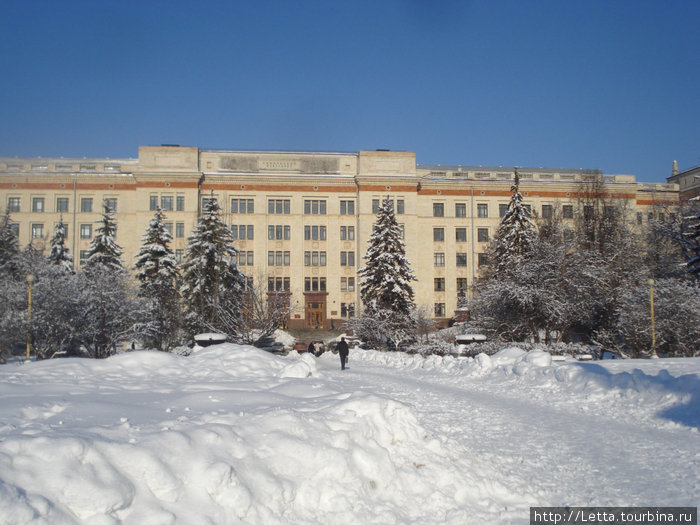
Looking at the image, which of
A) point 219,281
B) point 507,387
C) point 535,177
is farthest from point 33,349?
point 535,177

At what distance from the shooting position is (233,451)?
5988 millimetres

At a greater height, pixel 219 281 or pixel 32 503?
pixel 219 281

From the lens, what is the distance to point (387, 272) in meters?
37.2

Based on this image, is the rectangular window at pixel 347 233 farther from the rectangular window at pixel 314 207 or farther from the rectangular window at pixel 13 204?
the rectangular window at pixel 13 204

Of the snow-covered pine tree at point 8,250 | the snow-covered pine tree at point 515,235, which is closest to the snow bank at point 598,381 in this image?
the snow-covered pine tree at point 515,235

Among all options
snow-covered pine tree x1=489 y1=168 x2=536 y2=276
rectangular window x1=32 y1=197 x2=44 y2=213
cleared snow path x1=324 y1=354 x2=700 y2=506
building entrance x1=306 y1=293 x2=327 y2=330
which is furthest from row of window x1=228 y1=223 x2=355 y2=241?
cleared snow path x1=324 y1=354 x2=700 y2=506

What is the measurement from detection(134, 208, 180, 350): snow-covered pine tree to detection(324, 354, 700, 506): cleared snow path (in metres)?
25.1

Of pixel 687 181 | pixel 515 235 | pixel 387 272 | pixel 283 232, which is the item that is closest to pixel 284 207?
pixel 283 232

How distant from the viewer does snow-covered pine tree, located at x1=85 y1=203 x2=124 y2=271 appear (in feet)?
126

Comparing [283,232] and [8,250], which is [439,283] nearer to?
[283,232]

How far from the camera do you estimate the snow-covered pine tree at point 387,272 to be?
121 ft

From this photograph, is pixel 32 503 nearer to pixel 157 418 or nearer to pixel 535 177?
pixel 157 418

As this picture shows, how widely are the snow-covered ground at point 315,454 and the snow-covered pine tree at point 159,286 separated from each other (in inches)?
935

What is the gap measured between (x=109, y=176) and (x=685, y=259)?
54.6m
